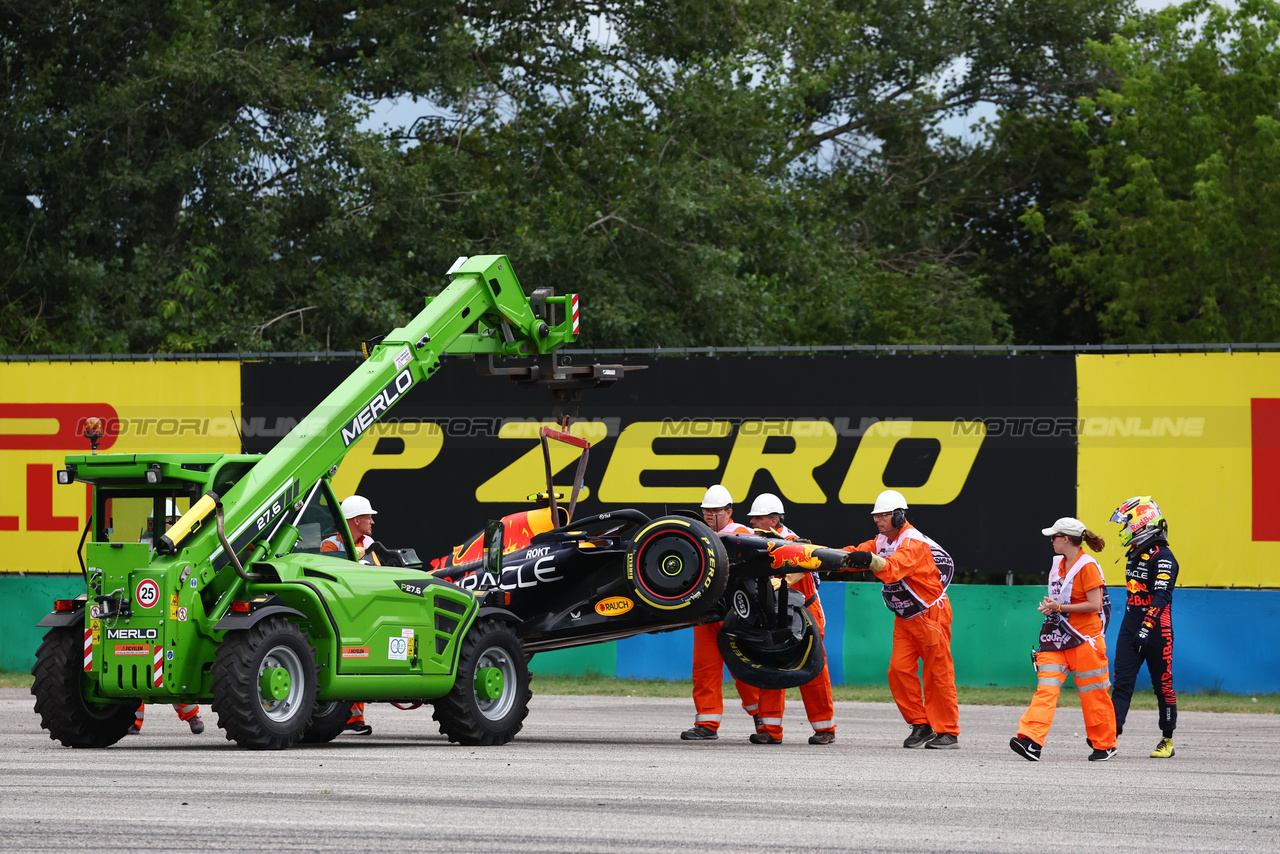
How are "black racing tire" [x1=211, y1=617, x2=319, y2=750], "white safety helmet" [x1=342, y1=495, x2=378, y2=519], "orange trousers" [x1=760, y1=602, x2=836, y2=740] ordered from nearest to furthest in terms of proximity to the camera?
1. "black racing tire" [x1=211, y1=617, x2=319, y2=750]
2. "orange trousers" [x1=760, y1=602, x2=836, y2=740]
3. "white safety helmet" [x1=342, y1=495, x2=378, y2=519]

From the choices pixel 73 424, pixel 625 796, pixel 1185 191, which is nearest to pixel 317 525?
pixel 625 796

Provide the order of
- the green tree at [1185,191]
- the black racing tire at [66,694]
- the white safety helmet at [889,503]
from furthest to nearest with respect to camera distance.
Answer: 1. the green tree at [1185,191]
2. the white safety helmet at [889,503]
3. the black racing tire at [66,694]

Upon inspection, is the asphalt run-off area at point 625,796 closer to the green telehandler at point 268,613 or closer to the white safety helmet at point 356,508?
the green telehandler at point 268,613

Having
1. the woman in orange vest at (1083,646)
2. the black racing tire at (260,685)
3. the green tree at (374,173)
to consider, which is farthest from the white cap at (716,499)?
Answer: the green tree at (374,173)

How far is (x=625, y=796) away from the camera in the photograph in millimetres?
9258

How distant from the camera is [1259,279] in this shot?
33.4 metres

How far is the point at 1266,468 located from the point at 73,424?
14.5 metres

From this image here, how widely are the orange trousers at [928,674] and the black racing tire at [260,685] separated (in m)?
4.71

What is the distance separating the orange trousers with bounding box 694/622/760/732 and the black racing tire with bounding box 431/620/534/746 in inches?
62.1

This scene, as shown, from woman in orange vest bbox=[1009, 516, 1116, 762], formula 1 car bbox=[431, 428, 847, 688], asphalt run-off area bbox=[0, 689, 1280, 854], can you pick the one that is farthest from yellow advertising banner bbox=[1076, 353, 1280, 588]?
woman in orange vest bbox=[1009, 516, 1116, 762]

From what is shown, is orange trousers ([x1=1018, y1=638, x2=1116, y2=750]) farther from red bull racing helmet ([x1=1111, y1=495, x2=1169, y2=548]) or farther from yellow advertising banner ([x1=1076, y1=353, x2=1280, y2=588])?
yellow advertising banner ([x1=1076, y1=353, x2=1280, y2=588])

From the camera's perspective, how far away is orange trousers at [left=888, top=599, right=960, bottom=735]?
43.5 ft

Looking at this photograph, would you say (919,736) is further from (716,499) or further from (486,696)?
(486,696)

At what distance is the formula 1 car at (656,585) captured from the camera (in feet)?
42.4
